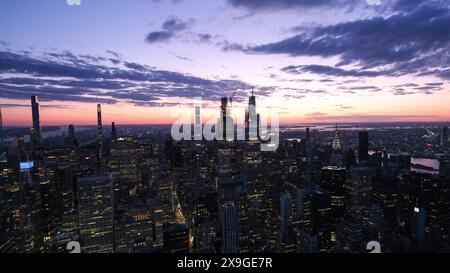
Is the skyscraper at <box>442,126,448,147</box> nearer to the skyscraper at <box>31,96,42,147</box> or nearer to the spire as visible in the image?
the spire

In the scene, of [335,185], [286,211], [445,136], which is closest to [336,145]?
[335,185]

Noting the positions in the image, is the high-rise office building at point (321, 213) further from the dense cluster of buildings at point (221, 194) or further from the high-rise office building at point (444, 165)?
the high-rise office building at point (444, 165)

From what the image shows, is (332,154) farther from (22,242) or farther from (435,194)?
(22,242)

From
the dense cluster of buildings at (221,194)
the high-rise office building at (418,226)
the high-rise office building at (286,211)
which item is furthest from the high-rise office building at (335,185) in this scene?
the high-rise office building at (418,226)

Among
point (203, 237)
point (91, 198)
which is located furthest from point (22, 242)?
point (203, 237)

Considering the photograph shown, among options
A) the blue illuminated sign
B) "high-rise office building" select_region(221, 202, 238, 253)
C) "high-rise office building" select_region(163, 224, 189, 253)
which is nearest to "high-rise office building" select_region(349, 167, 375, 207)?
"high-rise office building" select_region(221, 202, 238, 253)
